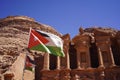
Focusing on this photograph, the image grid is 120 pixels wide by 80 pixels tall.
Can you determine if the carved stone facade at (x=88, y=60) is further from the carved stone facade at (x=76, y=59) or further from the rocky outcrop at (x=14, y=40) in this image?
the rocky outcrop at (x=14, y=40)

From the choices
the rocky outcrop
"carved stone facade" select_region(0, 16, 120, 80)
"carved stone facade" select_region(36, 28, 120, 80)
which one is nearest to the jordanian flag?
"carved stone facade" select_region(0, 16, 120, 80)

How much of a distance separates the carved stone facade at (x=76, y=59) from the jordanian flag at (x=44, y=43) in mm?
11197

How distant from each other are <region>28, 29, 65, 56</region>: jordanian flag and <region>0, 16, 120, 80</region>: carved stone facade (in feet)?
36.7

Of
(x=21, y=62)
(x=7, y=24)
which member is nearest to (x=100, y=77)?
(x=21, y=62)

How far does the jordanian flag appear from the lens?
17.3 m

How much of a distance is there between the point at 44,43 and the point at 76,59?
18.1m

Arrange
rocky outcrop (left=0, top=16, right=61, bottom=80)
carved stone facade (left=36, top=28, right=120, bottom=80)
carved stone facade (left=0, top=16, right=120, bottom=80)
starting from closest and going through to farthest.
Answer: rocky outcrop (left=0, top=16, right=61, bottom=80)
carved stone facade (left=0, top=16, right=120, bottom=80)
carved stone facade (left=36, top=28, right=120, bottom=80)

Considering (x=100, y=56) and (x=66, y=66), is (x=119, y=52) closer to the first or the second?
(x=100, y=56)

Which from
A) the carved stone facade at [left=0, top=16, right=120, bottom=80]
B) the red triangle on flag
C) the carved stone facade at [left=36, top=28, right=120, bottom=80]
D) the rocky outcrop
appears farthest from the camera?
the carved stone facade at [left=36, top=28, right=120, bottom=80]

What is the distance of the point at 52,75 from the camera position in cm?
3012

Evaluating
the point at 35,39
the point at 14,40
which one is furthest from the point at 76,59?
the point at 35,39

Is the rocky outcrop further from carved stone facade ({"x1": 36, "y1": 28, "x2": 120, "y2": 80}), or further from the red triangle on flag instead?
the red triangle on flag

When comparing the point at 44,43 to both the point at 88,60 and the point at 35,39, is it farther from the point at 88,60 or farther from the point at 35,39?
the point at 88,60

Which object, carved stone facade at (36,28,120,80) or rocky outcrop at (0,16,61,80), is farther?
carved stone facade at (36,28,120,80)
